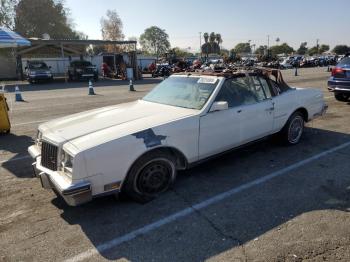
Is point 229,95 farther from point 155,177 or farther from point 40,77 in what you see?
point 40,77

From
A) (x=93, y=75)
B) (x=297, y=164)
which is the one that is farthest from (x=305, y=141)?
(x=93, y=75)

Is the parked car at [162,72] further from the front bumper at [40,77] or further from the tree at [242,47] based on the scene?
the tree at [242,47]

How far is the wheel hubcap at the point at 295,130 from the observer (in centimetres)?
598

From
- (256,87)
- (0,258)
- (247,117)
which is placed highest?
(256,87)

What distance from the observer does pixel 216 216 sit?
3.64 m

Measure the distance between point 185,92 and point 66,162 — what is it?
2.21 metres

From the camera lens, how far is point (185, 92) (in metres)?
4.99

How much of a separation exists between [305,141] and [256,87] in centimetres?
181

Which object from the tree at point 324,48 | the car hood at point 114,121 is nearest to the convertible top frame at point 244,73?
the car hood at point 114,121

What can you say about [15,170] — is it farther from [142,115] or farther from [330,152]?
[330,152]

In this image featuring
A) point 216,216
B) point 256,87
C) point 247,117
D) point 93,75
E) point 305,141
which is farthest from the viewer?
point 93,75

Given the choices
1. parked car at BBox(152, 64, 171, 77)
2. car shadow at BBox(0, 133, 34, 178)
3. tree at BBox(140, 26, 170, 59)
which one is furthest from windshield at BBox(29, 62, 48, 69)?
tree at BBox(140, 26, 170, 59)

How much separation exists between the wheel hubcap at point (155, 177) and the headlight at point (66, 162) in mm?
845

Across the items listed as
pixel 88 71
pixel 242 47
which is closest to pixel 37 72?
pixel 88 71
